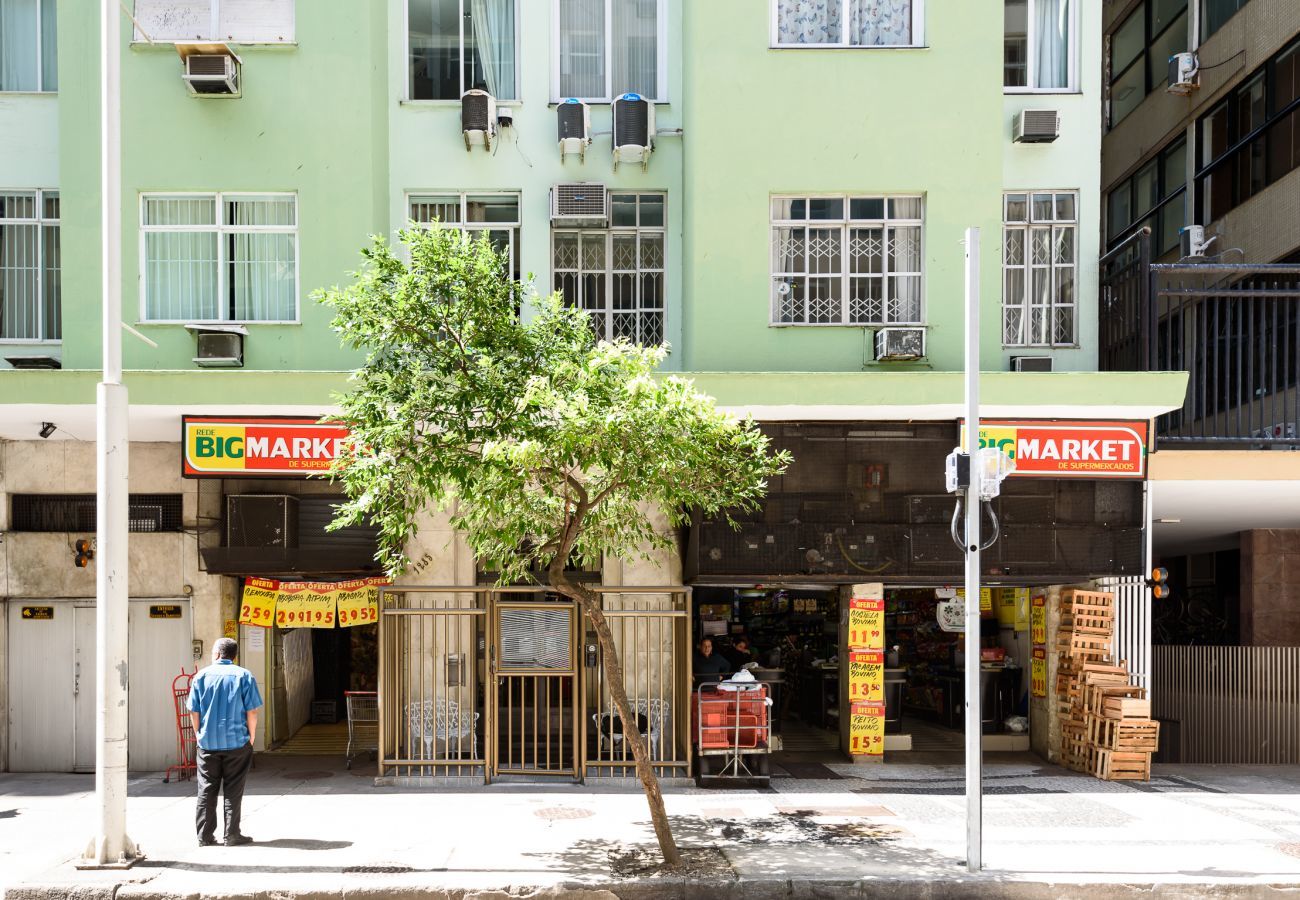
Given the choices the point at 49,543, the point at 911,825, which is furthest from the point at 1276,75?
the point at 49,543

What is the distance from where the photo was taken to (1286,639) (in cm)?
1667

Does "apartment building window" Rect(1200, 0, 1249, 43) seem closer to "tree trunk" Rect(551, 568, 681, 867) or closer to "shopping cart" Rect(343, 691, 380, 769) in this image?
"tree trunk" Rect(551, 568, 681, 867)

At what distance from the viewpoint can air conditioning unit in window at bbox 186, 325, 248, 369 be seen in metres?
12.8

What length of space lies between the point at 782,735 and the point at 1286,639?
774 centimetres

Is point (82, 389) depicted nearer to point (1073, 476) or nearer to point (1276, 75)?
point (1073, 476)

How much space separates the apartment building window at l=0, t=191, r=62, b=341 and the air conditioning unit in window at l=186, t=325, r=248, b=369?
2.24 meters

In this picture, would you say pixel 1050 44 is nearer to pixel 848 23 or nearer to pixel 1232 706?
pixel 848 23

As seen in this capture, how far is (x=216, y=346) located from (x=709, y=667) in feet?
22.9

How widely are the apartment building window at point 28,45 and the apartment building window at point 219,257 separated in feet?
7.62

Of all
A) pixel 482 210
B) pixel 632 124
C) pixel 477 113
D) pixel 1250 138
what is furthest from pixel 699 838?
pixel 1250 138

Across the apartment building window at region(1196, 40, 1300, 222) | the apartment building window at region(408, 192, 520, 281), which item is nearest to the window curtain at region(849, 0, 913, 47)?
the apartment building window at region(408, 192, 520, 281)

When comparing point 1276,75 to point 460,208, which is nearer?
point 460,208

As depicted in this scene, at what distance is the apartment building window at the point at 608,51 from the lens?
13883 mm

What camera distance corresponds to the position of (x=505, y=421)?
28.5ft
